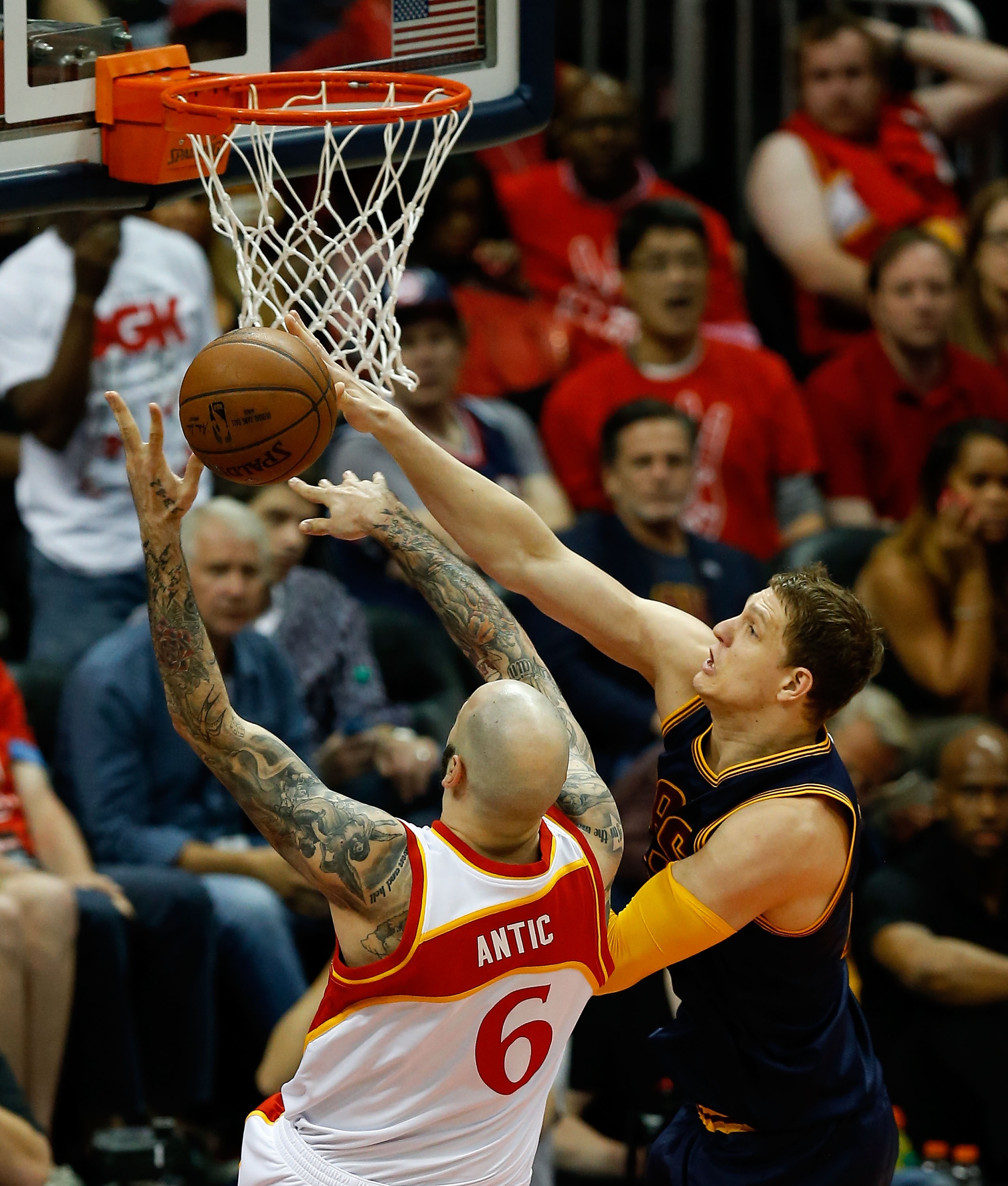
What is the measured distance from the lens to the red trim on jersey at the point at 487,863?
3.19 metres

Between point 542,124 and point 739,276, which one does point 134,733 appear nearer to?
point 542,124

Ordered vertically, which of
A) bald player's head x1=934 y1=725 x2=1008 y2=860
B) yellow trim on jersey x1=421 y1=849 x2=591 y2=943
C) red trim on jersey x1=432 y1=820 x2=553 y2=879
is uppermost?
red trim on jersey x1=432 y1=820 x2=553 y2=879

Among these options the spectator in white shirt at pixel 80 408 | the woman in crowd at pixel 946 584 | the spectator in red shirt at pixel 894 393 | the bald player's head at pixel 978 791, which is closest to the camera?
the bald player's head at pixel 978 791

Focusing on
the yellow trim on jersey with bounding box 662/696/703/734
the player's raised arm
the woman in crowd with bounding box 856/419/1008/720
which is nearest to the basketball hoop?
the player's raised arm

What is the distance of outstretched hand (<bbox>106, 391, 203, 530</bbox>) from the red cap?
186cm

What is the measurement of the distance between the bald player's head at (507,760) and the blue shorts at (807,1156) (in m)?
1.02

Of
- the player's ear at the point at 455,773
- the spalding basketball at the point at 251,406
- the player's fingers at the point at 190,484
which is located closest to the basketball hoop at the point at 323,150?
the spalding basketball at the point at 251,406

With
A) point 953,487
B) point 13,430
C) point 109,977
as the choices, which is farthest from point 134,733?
point 953,487

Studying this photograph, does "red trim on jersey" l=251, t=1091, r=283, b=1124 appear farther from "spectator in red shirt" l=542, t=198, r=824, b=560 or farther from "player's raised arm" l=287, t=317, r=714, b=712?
"spectator in red shirt" l=542, t=198, r=824, b=560

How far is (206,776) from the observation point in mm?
5680

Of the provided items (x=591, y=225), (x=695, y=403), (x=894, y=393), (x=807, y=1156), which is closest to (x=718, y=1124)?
(x=807, y=1156)

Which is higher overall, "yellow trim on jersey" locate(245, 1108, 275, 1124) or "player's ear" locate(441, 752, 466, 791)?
"player's ear" locate(441, 752, 466, 791)

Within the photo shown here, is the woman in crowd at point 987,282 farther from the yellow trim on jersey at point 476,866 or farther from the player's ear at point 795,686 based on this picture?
the yellow trim on jersey at point 476,866

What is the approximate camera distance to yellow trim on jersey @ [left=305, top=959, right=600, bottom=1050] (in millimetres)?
3176
